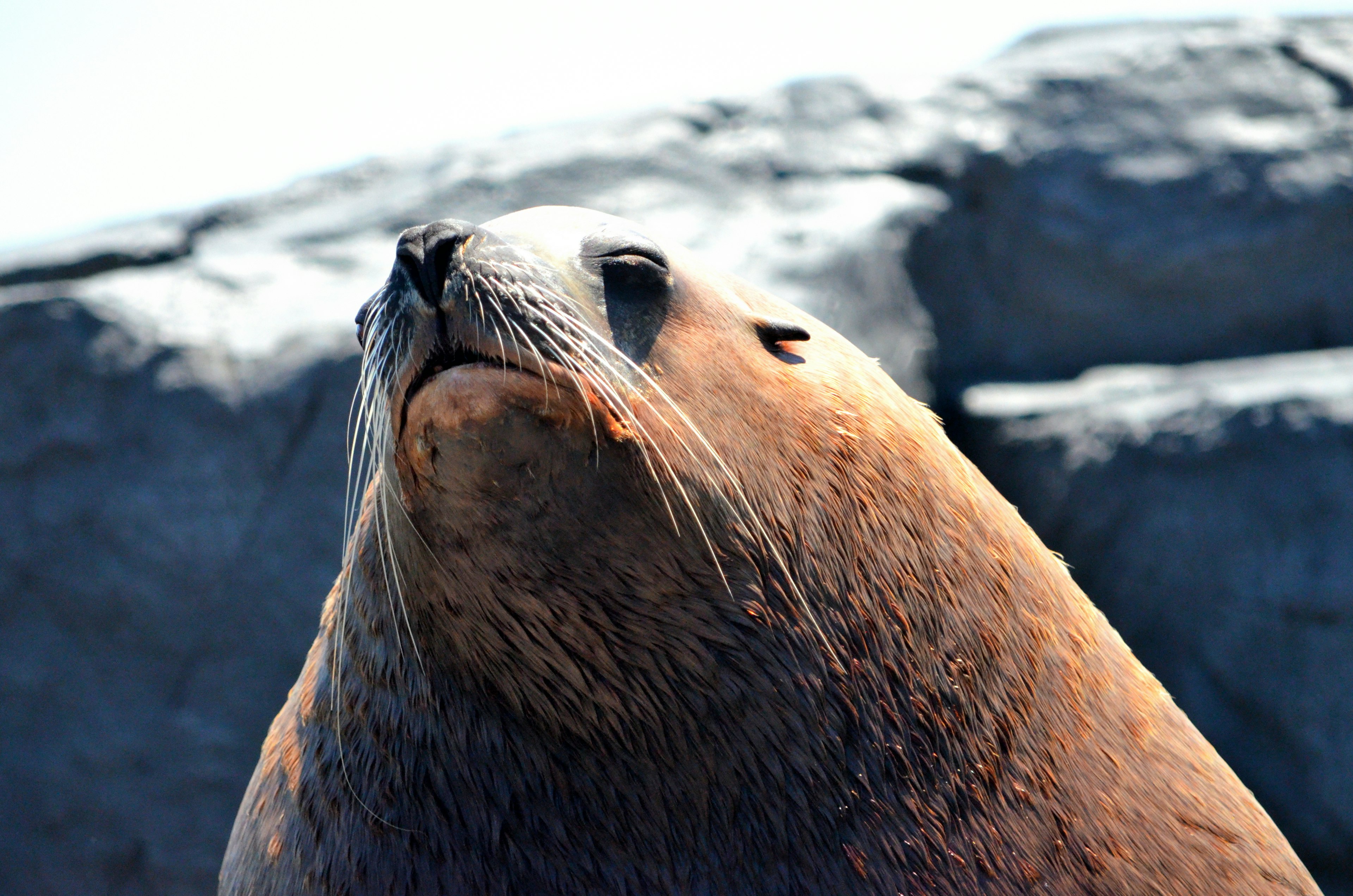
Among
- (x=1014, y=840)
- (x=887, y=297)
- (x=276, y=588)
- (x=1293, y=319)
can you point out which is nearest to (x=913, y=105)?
(x=887, y=297)

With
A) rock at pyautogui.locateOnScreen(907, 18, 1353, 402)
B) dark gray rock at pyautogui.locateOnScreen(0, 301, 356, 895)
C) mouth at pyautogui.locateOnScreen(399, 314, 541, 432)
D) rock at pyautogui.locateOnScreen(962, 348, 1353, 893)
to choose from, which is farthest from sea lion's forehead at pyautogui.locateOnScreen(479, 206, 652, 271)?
rock at pyautogui.locateOnScreen(907, 18, 1353, 402)

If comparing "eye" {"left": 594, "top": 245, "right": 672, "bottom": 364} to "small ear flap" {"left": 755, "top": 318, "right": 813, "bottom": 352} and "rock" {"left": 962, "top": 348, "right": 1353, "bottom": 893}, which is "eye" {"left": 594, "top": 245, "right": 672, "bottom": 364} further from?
"rock" {"left": 962, "top": 348, "right": 1353, "bottom": 893}

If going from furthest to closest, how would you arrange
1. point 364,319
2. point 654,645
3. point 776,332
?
point 776,332 → point 364,319 → point 654,645

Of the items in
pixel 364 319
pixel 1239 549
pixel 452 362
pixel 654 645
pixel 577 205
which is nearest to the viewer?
pixel 452 362

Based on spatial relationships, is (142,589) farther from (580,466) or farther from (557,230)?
→ (580,466)

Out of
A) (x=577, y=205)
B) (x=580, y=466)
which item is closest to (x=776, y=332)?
(x=580, y=466)

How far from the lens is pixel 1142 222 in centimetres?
542

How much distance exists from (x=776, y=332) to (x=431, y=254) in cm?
63

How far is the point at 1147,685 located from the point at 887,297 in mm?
3156

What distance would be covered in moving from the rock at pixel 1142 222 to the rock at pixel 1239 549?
62 centimetres

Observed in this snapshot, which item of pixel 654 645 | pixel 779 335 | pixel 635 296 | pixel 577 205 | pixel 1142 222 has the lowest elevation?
pixel 1142 222

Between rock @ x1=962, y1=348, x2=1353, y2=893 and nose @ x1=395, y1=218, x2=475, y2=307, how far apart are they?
3673mm

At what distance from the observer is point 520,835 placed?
5.48 feet

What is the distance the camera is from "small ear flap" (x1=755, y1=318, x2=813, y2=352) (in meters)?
1.92
